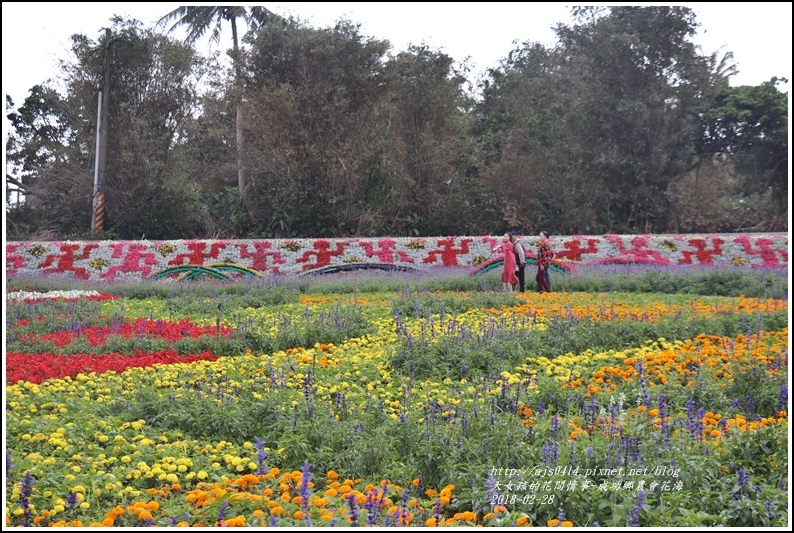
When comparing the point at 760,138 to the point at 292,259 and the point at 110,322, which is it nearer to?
the point at 292,259

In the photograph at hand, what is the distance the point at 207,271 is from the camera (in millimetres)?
16641

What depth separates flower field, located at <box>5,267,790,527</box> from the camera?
11.0 feet

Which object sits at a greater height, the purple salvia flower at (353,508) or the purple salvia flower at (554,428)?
the purple salvia flower at (353,508)

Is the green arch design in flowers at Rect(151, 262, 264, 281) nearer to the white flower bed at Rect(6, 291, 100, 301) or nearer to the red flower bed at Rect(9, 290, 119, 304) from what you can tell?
the white flower bed at Rect(6, 291, 100, 301)

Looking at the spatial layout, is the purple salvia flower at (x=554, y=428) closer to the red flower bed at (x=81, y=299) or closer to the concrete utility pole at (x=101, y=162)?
the red flower bed at (x=81, y=299)

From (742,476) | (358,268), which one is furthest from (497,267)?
(742,476)

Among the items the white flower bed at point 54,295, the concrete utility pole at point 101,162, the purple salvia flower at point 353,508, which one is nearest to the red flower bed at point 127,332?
the white flower bed at point 54,295

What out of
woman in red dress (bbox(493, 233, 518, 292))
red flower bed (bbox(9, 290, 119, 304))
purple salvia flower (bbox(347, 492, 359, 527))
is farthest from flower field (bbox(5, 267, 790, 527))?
woman in red dress (bbox(493, 233, 518, 292))

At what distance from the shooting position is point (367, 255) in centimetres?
1898

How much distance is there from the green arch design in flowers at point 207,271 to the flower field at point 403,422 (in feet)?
25.5

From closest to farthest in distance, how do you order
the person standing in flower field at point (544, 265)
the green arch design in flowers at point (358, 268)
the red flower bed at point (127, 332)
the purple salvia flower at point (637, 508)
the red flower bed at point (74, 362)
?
the purple salvia flower at point (637, 508)
the red flower bed at point (74, 362)
the red flower bed at point (127, 332)
the person standing in flower field at point (544, 265)
the green arch design in flowers at point (358, 268)

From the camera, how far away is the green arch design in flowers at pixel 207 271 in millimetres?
16562

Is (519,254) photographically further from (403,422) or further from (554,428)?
(403,422)

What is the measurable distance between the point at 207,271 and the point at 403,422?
1322 centimetres
